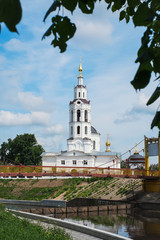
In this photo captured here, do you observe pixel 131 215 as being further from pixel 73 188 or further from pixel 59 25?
pixel 59 25

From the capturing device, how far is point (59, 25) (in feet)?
7.54

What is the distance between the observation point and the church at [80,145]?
2340 inches

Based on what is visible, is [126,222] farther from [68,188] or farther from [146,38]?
[146,38]

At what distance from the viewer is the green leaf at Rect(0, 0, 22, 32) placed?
1.29m

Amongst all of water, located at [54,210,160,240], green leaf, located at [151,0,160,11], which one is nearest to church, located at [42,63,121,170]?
water, located at [54,210,160,240]

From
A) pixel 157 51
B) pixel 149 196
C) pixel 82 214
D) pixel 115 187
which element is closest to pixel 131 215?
pixel 82 214

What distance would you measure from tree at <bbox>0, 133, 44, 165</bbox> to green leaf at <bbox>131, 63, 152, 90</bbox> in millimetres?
70109

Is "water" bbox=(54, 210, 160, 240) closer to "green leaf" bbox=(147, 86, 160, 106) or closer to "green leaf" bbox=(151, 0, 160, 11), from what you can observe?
"green leaf" bbox=(147, 86, 160, 106)

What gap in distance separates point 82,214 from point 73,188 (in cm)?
1247

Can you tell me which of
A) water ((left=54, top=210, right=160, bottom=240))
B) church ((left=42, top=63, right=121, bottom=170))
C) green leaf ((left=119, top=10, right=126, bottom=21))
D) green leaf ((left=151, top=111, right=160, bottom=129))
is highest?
church ((left=42, top=63, right=121, bottom=170))

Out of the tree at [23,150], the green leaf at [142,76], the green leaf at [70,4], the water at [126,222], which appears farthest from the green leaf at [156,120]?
the tree at [23,150]

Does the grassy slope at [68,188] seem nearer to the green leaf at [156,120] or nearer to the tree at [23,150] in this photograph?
the green leaf at [156,120]

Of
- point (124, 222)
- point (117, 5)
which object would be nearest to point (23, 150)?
point (124, 222)

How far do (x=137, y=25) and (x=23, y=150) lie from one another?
72964 millimetres
